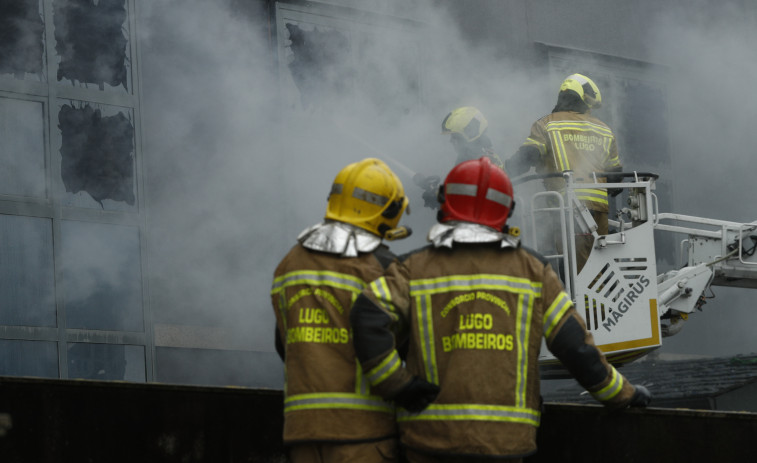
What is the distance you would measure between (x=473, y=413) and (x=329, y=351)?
51 cm

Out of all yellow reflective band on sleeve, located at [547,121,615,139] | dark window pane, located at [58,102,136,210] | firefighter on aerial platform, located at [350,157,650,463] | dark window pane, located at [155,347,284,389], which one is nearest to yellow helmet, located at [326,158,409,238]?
firefighter on aerial platform, located at [350,157,650,463]

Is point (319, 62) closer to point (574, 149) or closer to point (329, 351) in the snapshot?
point (574, 149)

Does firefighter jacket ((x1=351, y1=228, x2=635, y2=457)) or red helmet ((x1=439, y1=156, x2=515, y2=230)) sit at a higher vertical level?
red helmet ((x1=439, y1=156, x2=515, y2=230))

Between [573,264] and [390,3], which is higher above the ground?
[390,3]

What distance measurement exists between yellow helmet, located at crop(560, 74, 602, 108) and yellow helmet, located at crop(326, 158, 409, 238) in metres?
2.82

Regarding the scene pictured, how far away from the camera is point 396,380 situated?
3137mm

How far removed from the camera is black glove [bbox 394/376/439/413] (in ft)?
10.3

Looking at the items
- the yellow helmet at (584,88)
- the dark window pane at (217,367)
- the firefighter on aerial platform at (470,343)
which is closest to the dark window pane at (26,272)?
the dark window pane at (217,367)

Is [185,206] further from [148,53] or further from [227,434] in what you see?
[227,434]

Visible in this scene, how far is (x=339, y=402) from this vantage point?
3301mm

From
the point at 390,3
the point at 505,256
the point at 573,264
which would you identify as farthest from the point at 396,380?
the point at 390,3

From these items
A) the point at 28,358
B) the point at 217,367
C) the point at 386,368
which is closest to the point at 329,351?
the point at 386,368

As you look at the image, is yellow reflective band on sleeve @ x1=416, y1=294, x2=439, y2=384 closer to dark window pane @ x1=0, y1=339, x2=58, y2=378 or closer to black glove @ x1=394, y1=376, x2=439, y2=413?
black glove @ x1=394, y1=376, x2=439, y2=413

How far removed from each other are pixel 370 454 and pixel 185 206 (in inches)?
164
